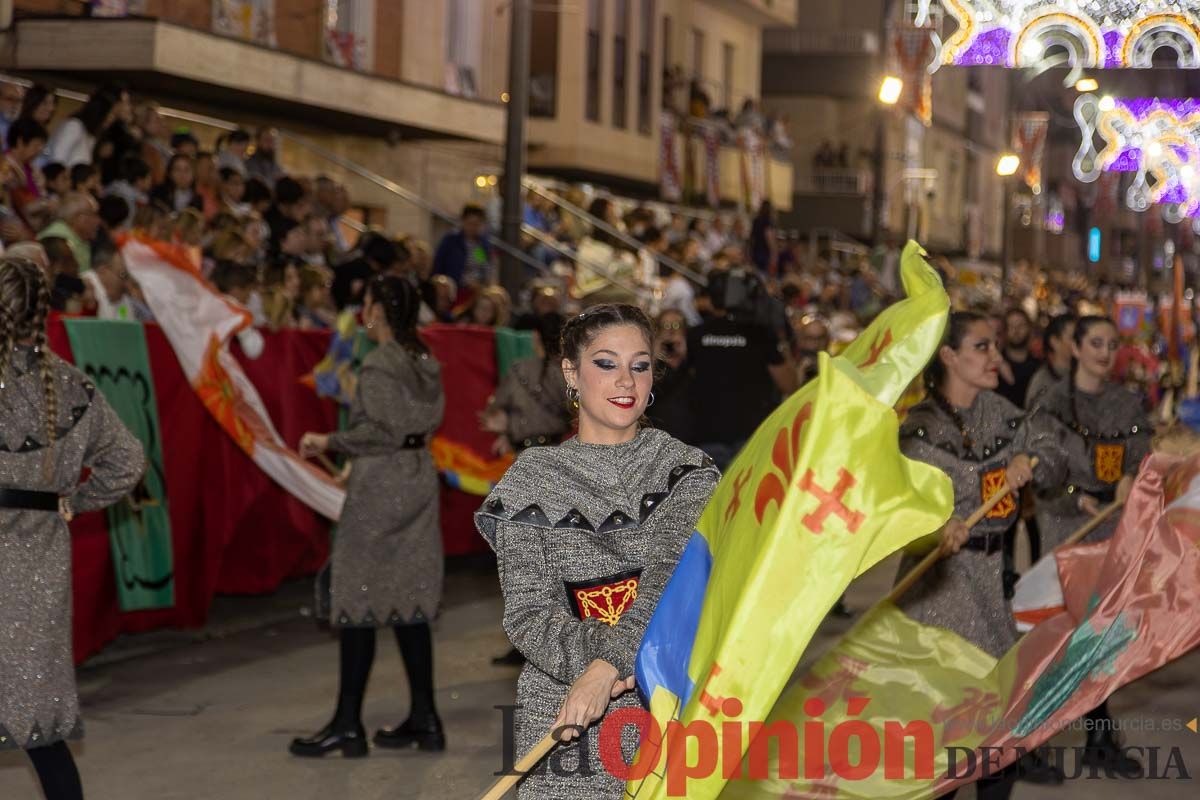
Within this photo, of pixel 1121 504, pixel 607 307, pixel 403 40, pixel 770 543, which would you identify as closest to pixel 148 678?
pixel 1121 504

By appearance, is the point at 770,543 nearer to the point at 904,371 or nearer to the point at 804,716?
the point at 904,371

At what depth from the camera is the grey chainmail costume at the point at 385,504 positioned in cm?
770

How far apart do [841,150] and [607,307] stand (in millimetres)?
41567

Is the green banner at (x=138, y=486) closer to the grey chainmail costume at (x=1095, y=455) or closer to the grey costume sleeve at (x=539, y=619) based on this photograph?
the grey chainmail costume at (x=1095, y=455)

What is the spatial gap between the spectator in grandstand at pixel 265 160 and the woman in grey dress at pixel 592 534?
11.1m

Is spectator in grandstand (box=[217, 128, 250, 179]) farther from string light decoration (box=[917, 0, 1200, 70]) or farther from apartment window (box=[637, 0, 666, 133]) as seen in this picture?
apartment window (box=[637, 0, 666, 133])

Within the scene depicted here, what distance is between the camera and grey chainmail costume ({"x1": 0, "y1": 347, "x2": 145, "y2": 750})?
5.45 m

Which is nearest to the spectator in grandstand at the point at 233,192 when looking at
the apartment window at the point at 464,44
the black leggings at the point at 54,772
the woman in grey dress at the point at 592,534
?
the black leggings at the point at 54,772

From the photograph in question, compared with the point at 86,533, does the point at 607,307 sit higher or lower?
higher

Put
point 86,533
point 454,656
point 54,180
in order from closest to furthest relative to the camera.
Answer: point 86,533 → point 454,656 → point 54,180

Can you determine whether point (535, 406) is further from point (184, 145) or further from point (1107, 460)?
point (184, 145)

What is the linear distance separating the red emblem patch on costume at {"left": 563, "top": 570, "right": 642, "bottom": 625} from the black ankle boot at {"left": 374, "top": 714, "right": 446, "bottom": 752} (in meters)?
3.91

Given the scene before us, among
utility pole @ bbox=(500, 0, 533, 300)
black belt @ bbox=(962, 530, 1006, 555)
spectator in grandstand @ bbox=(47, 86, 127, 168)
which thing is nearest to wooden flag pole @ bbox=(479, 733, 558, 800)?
black belt @ bbox=(962, 530, 1006, 555)

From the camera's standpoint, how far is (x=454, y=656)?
1014 cm
